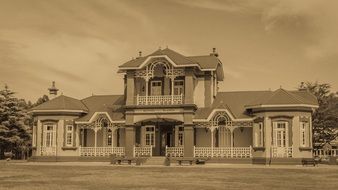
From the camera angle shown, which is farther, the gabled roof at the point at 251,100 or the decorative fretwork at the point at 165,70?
the decorative fretwork at the point at 165,70

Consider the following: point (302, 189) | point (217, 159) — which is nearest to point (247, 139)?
point (217, 159)

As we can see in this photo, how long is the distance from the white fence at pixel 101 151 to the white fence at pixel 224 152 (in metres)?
6.62

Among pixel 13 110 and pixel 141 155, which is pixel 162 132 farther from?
pixel 13 110

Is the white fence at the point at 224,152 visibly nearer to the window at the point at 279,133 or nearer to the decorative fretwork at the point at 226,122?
the decorative fretwork at the point at 226,122

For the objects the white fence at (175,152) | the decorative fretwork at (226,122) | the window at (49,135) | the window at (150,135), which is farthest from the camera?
the window at (49,135)

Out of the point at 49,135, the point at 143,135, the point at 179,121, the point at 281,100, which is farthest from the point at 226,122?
the point at 49,135

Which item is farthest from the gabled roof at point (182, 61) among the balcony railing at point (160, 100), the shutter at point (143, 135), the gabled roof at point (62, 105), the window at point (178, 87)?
the gabled roof at point (62, 105)

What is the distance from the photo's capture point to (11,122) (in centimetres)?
5291

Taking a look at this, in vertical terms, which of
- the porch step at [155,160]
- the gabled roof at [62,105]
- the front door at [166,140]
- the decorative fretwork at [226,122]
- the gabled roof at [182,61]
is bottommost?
the porch step at [155,160]

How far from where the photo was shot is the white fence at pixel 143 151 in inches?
1629

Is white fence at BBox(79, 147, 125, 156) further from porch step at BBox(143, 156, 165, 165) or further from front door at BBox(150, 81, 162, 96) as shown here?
front door at BBox(150, 81, 162, 96)

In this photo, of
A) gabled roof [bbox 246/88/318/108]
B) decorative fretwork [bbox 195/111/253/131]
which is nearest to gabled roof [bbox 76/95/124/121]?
decorative fretwork [bbox 195/111/253/131]

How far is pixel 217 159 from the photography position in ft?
132

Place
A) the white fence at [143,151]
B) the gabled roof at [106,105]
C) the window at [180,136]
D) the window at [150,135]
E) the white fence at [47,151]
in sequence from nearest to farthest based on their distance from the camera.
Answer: the white fence at [143,151], the window at [180,136], the window at [150,135], the white fence at [47,151], the gabled roof at [106,105]
